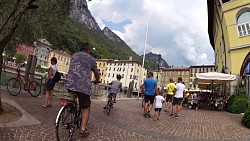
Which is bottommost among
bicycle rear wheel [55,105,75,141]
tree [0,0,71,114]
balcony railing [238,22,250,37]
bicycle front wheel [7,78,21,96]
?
bicycle rear wheel [55,105,75,141]

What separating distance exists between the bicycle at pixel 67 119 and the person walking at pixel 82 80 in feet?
0.55

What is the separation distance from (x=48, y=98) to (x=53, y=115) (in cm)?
150

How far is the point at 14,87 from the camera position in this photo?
11.1m

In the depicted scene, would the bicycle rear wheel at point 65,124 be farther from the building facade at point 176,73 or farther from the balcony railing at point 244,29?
the building facade at point 176,73

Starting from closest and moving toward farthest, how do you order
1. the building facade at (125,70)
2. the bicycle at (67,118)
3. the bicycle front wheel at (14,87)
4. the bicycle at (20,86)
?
the bicycle at (67,118)
the bicycle front wheel at (14,87)
the bicycle at (20,86)
the building facade at (125,70)

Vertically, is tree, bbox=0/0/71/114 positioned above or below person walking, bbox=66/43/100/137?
above

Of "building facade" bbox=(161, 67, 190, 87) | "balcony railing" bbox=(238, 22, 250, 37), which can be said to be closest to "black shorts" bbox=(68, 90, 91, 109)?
"balcony railing" bbox=(238, 22, 250, 37)

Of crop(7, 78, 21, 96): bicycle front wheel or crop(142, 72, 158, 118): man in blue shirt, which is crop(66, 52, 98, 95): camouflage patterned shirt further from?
crop(7, 78, 21, 96): bicycle front wheel

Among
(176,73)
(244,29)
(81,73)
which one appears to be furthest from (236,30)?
(176,73)

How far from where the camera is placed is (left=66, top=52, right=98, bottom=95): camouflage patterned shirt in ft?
17.2

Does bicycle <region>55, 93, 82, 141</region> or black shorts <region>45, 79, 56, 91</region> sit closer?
bicycle <region>55, 93, 82, 141</region>

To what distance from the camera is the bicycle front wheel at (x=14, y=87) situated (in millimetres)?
10766

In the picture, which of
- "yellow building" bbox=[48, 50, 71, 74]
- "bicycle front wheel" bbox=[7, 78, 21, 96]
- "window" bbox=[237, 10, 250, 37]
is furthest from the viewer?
"yellow building" bbox=[48, 50, 71, 74]

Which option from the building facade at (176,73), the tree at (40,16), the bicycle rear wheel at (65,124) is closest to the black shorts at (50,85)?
the tree at (40,16)
